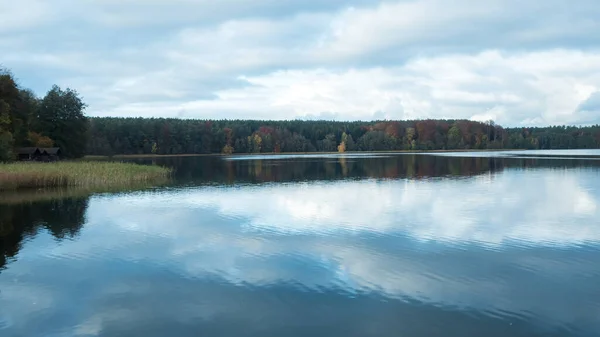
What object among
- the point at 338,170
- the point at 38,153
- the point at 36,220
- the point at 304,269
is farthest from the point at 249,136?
the point at 304,269

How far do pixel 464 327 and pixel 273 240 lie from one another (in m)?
7.93

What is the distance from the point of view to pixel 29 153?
2219 inches

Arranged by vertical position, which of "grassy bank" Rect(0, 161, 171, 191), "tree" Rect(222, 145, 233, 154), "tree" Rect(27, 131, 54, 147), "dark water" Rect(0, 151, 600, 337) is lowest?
"dark water" Rect(0, 151, 600, 337)

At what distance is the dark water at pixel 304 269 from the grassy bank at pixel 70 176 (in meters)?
8.34

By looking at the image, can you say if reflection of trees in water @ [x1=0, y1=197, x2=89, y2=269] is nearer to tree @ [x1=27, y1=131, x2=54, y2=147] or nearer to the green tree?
tree @ [x1=27, y1=131, x2=54, y2=147]

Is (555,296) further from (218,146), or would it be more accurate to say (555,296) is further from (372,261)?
(218,146)

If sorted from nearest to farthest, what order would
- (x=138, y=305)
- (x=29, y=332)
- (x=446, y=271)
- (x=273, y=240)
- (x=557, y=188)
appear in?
(x=29, y=332), (x=138, y=305), (x=446, y=271), (x=273, y=240), (x=557, y=188)

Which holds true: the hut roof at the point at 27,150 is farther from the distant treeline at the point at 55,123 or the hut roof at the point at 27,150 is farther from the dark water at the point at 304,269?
the dark water at the point at 304,269

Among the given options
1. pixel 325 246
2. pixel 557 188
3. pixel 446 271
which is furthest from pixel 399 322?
pixel 557 188

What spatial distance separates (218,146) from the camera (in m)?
124

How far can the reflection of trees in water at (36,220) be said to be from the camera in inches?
627

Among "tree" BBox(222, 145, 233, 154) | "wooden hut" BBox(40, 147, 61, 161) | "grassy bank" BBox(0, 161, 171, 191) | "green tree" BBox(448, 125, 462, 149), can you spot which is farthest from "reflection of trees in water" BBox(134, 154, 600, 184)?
"green tree" BBox(448, 125, 462, 149)

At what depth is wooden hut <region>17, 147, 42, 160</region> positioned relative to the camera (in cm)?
5628

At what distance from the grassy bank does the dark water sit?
8.34 metres
